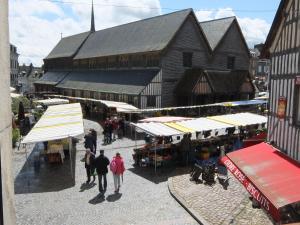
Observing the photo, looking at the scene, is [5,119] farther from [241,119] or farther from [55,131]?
[241,119]

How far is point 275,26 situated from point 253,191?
488 cm

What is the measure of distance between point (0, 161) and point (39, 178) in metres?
11.7

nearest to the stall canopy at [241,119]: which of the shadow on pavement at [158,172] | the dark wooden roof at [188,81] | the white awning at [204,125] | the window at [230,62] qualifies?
the white awning at [204,125]

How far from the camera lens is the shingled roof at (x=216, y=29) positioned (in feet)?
119

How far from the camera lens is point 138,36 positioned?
1427 inches

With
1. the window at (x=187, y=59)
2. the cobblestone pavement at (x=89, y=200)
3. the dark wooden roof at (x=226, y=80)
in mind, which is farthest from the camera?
the dark wooden roof at (x=226, y=80)

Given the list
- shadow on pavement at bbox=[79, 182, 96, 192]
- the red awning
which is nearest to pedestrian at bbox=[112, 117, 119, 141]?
shadow on pavement at bbox=[79, 182, 96, 192]

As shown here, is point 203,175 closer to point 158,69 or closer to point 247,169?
point 247,169

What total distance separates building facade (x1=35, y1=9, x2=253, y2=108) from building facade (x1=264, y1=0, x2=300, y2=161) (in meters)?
19.0

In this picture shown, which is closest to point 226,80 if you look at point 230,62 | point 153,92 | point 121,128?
point 230,62

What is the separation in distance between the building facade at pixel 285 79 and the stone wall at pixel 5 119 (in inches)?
295

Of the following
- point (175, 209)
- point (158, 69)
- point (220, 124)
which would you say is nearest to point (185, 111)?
point (158, 69)

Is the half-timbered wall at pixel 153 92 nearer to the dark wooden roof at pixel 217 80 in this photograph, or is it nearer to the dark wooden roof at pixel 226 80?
the dark wooden roof at pixel 217 80

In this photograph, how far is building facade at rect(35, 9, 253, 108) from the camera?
1225 inches
